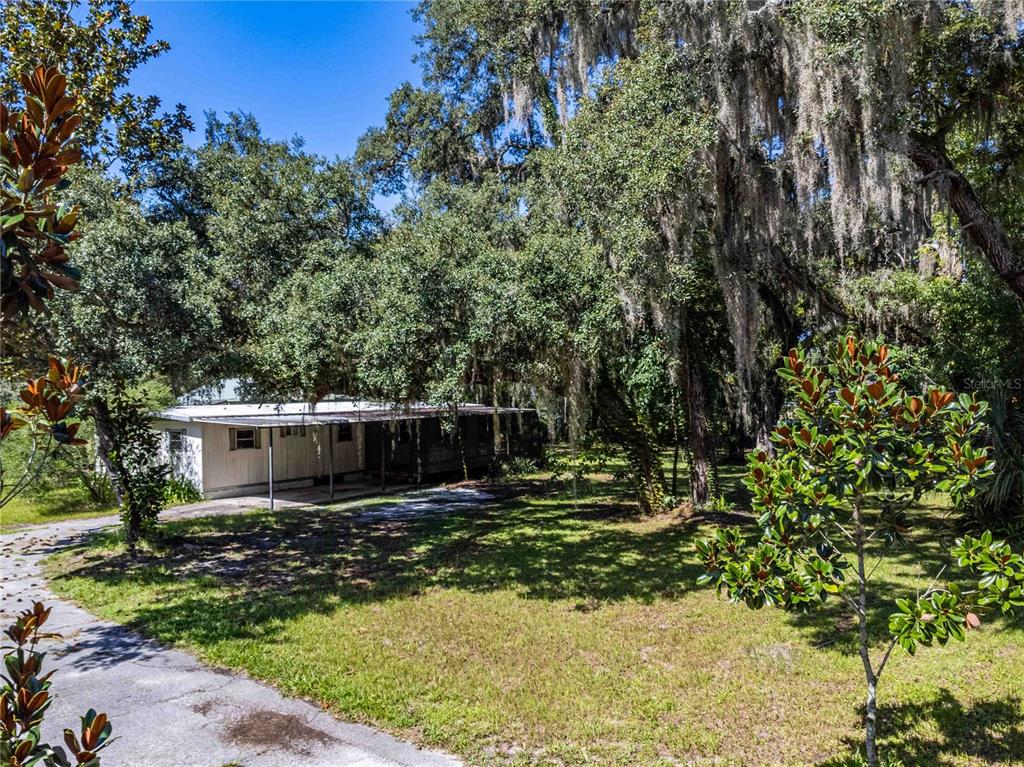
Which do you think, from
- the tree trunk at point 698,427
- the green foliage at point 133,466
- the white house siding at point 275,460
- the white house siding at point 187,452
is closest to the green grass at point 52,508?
the white house siding at point 187,452

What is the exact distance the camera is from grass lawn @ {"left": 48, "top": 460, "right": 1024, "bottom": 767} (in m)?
4.28

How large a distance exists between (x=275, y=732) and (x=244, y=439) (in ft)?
43.3

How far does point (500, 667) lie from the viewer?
5508mm

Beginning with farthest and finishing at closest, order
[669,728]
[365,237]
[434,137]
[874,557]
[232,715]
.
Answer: [434,137] < [365,237] < [874,557] < [232,715] < [669,728]

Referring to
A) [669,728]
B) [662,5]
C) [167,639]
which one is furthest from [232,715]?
[662,5]

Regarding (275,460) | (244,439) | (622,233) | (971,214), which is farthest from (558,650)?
(275,460)

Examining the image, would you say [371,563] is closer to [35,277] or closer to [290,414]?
[290,414]

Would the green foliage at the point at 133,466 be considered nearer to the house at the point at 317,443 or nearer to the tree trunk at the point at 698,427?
the house at the point at 317,443

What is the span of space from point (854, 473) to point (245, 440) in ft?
52.2

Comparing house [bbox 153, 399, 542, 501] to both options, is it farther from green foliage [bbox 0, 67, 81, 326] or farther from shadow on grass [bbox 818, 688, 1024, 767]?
green foliage [bbox 0, 67, 81, 326]

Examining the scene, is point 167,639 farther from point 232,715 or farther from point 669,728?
point 669,728

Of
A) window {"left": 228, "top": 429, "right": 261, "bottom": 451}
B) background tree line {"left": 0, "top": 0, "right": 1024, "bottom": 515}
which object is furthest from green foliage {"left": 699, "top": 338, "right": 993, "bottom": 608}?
window {"left": 228, "top": 429, "right": 261, "bottom": 451}

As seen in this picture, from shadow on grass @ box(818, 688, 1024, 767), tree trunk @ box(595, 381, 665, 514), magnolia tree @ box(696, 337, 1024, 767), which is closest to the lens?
magnolia tree @ box(696, 337, 1024, 767)

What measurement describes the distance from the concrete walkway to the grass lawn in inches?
8.3
